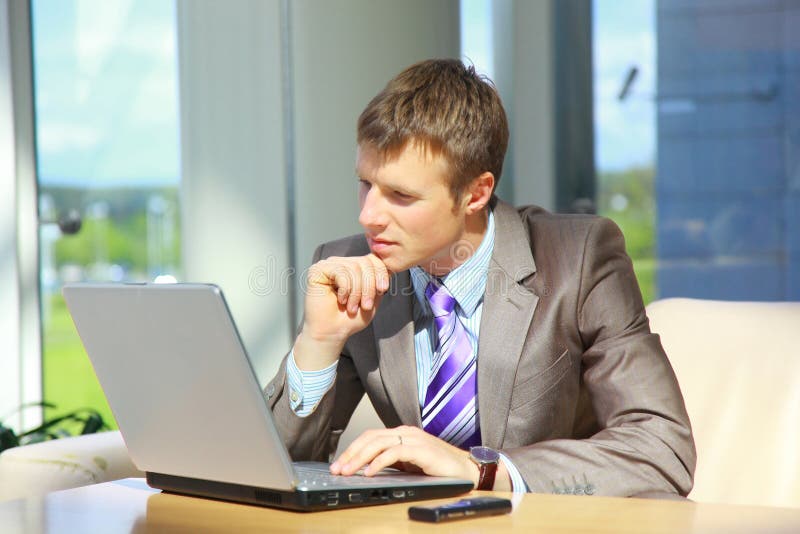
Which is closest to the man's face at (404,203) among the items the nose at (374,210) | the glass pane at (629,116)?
the nose at (374,210)

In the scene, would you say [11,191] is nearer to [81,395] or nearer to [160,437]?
[81,395]

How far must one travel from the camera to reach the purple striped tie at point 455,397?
1.72m

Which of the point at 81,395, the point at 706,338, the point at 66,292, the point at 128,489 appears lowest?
the point at 81,395

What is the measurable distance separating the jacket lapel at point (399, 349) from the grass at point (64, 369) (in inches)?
93.5

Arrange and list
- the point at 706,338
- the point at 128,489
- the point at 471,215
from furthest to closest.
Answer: the point at 706,338 → the point at 471,215 → the point at 128,489

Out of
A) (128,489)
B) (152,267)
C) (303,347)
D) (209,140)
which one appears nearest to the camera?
(128,489)

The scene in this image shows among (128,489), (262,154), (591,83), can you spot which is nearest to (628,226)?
(591,83)

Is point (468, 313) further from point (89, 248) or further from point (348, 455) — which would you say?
point (89, 248)

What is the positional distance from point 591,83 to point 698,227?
26.4 inches

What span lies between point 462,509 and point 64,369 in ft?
10.5

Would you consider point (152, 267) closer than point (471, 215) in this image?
No

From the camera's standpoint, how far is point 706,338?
193 cm

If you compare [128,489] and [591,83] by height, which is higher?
[591,83]

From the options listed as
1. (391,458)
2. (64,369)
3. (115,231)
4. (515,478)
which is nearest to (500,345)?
(515,478)
